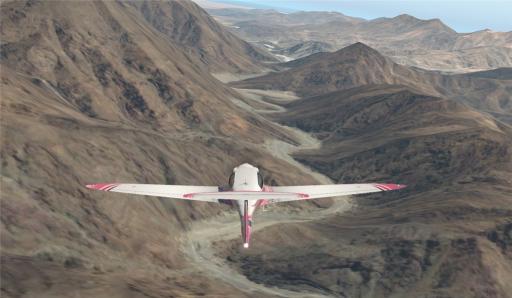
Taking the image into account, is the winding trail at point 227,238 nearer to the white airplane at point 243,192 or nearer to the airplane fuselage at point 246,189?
the white airplane at point 243,192

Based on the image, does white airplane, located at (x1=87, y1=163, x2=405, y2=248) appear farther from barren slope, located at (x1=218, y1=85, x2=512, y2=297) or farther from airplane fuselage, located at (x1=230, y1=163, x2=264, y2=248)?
barren slope, located at (x1=218, y1=85, x2=512, y2=297)

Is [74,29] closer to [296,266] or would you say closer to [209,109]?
[209,109]

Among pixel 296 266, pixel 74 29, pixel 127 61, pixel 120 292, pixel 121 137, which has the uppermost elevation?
pixel 74 29

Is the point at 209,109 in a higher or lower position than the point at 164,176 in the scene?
higher

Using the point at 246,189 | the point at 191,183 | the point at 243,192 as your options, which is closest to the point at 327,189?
the point at 246,189

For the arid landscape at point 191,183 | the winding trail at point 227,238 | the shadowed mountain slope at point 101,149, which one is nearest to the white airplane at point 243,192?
the shadowed mountain slope at point 101,149

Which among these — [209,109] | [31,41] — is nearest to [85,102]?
[31,41]

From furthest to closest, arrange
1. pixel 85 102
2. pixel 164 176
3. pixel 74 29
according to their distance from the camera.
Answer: pixel 74 29, pixel 85 102, pixel 164 176

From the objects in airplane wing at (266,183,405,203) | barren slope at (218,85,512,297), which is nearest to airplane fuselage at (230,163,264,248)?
airplane wing at (266,183,405,203)
